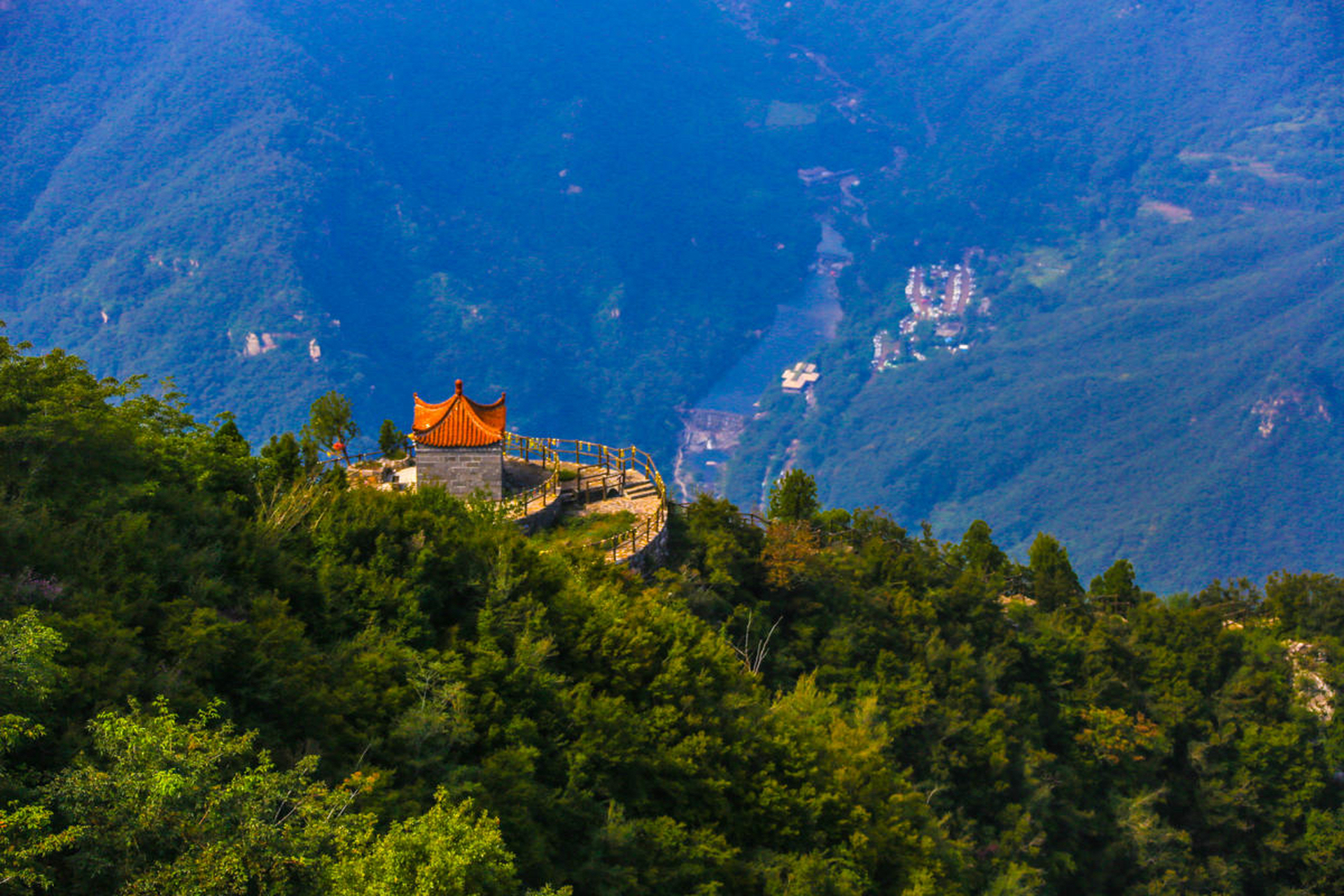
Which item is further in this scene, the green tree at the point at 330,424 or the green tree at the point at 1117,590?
the green tree at the point at 1117,590

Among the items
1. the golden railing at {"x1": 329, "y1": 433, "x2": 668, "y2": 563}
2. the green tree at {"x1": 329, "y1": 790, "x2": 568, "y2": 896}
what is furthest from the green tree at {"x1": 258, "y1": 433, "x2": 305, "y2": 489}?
the green tree at {"x1": 329, "y1": 790, "x2": 568, "y2": 896}

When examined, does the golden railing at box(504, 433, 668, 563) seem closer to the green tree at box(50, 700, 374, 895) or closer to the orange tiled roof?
the orange tiled roof

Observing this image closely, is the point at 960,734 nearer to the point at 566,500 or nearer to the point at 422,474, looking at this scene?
the point at 566,500

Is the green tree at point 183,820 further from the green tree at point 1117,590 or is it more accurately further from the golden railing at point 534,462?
the green tree at point 1117,590

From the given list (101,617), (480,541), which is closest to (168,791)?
(101,617)

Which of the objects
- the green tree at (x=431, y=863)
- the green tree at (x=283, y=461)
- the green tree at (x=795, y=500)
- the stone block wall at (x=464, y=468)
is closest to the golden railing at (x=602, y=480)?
the stone block wall at (x=464, y=468)
